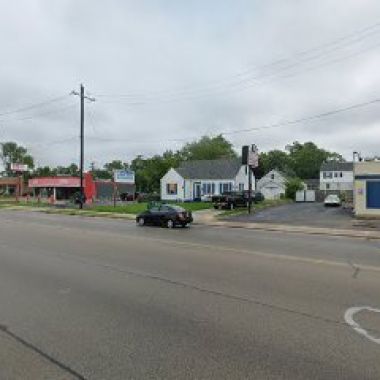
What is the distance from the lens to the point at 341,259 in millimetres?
14773

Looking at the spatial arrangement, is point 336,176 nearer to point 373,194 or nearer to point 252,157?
point 252,157

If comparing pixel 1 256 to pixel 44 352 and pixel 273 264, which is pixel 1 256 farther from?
pixel 44 352

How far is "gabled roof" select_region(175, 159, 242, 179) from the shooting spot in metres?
66.2

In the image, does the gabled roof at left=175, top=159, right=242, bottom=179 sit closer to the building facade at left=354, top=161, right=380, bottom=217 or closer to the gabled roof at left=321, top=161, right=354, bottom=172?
the building facade at left=354, top=161, right=380, bottom=217

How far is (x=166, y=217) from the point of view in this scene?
30.6 meters

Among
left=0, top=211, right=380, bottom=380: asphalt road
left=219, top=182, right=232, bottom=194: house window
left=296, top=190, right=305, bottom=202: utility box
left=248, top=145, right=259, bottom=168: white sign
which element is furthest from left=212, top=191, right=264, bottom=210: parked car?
left=0, top=211, right=380, bottom=380: asphalt road

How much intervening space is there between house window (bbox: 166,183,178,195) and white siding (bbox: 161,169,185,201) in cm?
27

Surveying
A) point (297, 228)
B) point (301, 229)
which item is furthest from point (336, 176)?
point (301, 229)

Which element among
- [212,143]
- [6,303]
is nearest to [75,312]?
[6,303]

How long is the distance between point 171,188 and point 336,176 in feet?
148

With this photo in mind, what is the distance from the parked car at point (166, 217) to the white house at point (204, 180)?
1330 inches

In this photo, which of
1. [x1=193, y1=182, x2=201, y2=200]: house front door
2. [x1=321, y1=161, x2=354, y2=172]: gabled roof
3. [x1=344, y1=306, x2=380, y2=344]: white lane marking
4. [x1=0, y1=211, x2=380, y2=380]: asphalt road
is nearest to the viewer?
Answer: [x1=0, y1=211, x2=380, y2=380]: asphalt road

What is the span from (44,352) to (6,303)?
2968 mm

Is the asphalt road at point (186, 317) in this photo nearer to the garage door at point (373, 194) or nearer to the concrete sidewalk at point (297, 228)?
the concrete sidewalk at point (297, 228)
